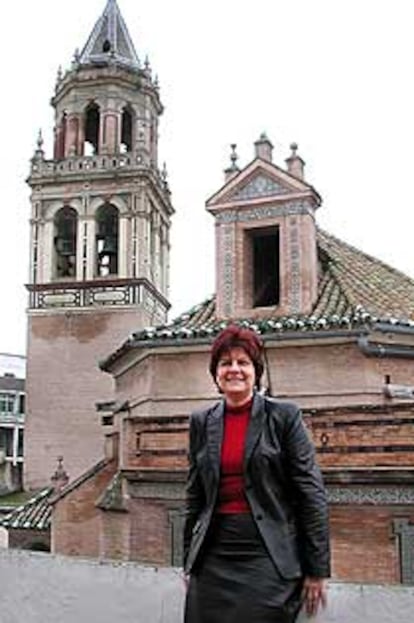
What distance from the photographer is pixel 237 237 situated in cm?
1457

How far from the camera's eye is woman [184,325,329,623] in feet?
11.0

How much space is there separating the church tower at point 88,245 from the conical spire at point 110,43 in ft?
0.30

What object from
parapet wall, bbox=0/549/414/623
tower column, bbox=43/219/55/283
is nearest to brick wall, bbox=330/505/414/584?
parapet wall, bbox=0/549/414/623

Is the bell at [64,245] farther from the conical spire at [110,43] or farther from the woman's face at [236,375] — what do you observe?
the woman's face at [236,375]

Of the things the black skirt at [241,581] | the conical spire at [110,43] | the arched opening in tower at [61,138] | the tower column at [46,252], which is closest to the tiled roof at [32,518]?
the tower column at [46,252]

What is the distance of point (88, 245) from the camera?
1458 inches

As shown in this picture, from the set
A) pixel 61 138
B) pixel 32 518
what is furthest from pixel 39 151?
pixel 32 518

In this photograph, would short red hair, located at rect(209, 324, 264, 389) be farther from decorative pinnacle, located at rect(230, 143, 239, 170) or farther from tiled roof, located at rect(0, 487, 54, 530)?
tiled roof, located at rect(0, 487, 54, 530)

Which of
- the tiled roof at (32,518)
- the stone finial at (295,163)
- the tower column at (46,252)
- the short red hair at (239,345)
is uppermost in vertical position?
the tower column at (46,252)

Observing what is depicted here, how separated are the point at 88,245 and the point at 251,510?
34248mm

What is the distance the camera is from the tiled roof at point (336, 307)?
42.0 feet

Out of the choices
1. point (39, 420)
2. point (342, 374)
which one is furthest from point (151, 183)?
point (342, 374)

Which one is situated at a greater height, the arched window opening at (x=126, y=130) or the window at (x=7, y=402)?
the arched window opening at (x=126, y=130)

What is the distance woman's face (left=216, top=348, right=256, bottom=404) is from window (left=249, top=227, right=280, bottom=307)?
1094cm
